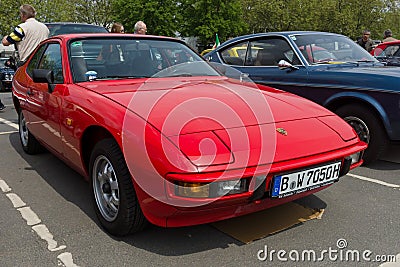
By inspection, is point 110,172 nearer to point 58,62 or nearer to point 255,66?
point 58,62

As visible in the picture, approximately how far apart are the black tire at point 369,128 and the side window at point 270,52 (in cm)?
107

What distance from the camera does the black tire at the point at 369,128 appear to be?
4188 mm

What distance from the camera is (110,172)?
8.73 feet

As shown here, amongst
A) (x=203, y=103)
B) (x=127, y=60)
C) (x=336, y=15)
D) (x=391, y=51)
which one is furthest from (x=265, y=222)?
(x=336, y=15)

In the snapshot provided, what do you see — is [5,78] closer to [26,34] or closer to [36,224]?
[26,34]

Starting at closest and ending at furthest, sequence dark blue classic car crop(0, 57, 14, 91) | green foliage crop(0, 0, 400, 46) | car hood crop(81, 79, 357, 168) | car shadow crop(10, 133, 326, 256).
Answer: car hood crop(81, 79, 357, 168) < car shadow crop(10, 133, 326, 256) < dark blue classic car crop(0, 57, 14, 91) < green foliage crop(0, 0, 400, 46)

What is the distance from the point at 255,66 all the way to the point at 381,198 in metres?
2.78

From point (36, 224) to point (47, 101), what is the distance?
1.14 meters

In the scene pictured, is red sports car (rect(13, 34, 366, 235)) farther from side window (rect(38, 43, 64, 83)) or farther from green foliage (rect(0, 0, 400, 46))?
green foliage (rect(0, 0, 400, 46))

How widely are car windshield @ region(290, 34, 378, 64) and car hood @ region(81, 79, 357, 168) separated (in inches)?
83.5

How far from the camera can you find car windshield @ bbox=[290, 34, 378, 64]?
5.01m

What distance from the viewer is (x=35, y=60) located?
4.29 m

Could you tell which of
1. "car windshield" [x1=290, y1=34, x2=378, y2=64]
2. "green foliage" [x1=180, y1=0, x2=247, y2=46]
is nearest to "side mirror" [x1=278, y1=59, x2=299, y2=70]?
"car windshield" [x1=290, y1=34, x2=378, y2=64]

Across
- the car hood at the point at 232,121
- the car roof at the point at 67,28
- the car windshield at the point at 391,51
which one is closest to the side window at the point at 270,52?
the car hood at the point at 232,121
